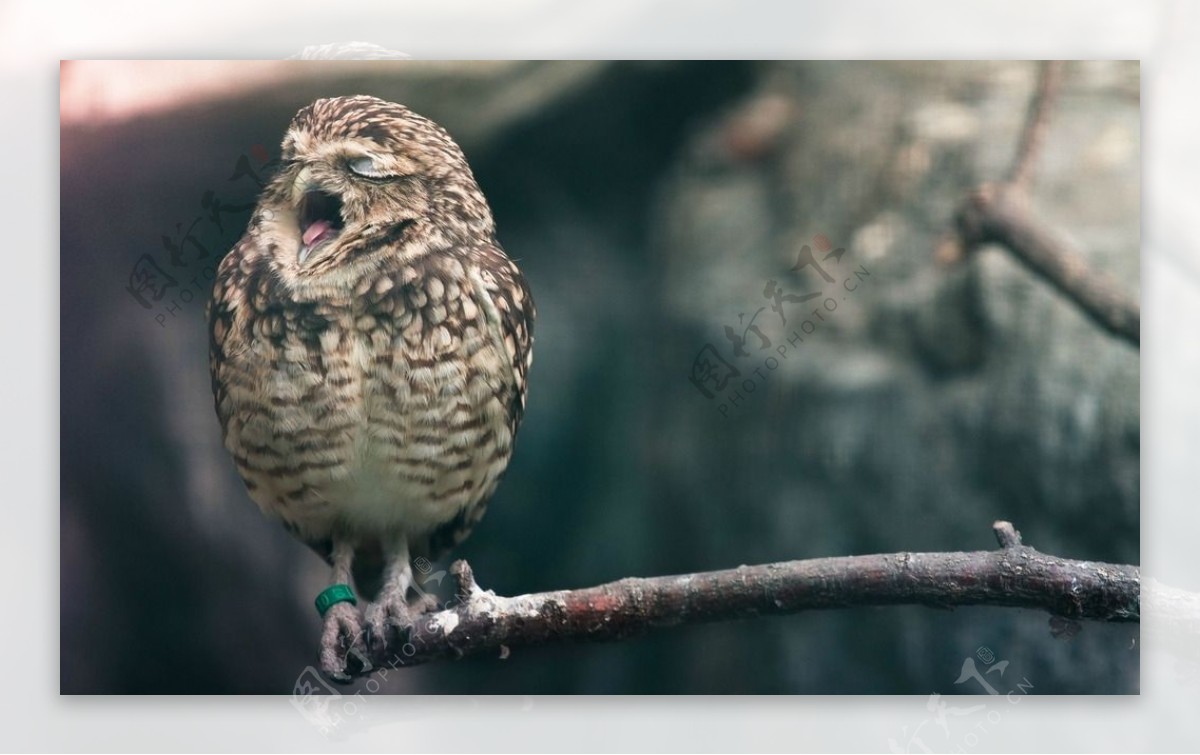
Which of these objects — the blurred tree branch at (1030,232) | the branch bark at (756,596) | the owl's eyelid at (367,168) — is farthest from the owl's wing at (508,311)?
the blurred tree branch at (1030,232)

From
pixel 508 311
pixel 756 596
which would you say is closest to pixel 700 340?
pixel 508 311

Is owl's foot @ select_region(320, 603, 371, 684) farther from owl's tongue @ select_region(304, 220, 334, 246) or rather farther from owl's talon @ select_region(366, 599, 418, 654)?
owl's tongue @ select_region(304, 220, 334, 246)

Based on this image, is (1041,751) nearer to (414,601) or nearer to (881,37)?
(414,601)

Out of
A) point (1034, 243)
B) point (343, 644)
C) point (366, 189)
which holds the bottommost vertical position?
point (343, 644)

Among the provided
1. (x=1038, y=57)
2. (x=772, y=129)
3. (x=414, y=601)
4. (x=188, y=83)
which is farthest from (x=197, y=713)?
(x=1038, y=57)

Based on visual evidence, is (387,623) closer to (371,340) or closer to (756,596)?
(371,340)
